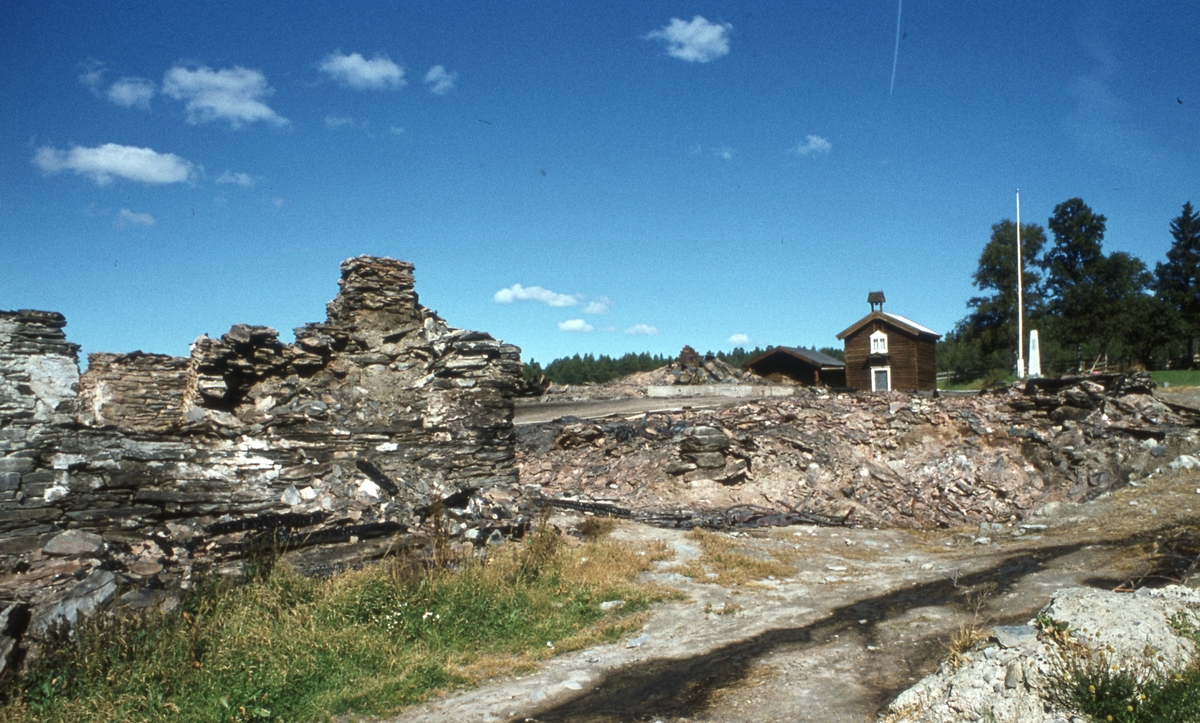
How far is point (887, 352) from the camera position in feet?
119

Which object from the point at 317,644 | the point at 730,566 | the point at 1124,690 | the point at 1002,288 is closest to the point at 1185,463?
the point at 730,566

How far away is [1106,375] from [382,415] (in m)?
16.6

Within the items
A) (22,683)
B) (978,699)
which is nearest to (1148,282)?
(978,699)

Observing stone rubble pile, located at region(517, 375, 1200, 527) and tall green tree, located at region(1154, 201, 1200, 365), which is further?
tall green tree, located at region(1154, 201, 1200, 365)

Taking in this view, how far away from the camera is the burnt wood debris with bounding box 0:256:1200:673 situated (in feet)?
26.1

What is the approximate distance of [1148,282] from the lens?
4762 centimetres

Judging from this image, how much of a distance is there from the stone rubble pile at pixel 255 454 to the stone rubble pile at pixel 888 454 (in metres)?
2.67

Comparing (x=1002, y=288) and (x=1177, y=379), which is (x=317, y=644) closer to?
(x=1177, y=379)

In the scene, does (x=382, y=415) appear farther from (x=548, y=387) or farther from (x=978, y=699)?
(x=548, y=387)

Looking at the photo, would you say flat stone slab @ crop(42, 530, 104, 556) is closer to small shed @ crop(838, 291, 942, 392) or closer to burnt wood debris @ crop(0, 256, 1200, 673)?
burnt wood debris @ crop(0, 256, 1200, 673)

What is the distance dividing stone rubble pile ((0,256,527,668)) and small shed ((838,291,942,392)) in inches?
1105

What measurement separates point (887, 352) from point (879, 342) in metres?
0.62

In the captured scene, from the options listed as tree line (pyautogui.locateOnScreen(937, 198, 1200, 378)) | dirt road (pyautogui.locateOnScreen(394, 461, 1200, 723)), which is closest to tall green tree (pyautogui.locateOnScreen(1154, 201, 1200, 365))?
tree line (pyautogui.locateOnScreen(937, 198, 1200, 378))

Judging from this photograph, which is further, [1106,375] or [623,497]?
[1106,375]
